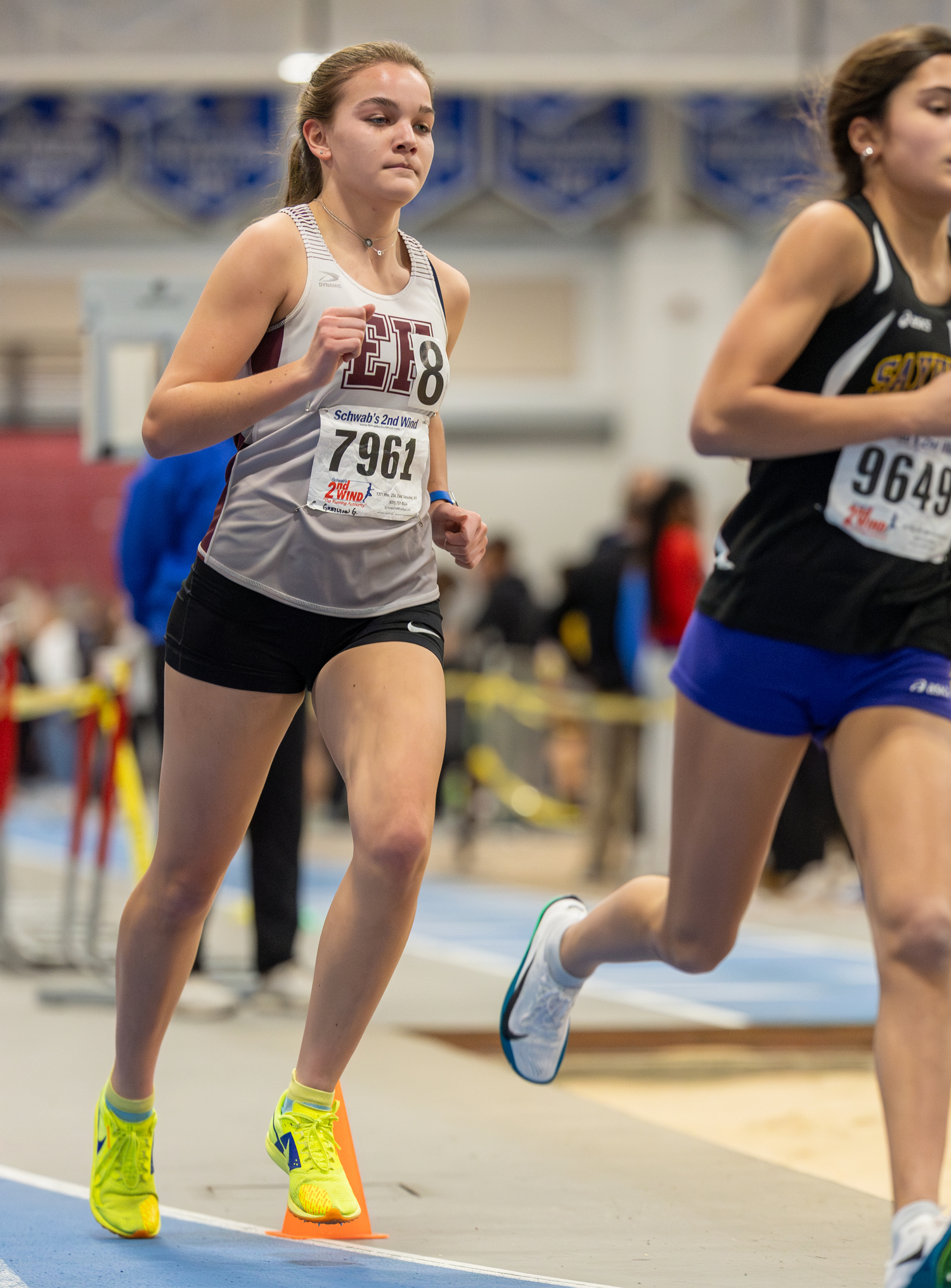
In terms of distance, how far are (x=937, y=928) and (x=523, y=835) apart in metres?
10.2

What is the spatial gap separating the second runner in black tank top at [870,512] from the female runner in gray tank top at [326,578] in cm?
51

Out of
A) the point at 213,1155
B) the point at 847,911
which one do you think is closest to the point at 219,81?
the point at 847,911

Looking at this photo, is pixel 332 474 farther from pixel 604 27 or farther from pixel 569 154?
pixel 569 154

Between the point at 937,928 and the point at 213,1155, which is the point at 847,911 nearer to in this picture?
the point at 213,1155

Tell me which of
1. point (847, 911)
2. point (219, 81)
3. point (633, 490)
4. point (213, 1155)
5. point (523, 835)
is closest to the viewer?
point (213, 1155)

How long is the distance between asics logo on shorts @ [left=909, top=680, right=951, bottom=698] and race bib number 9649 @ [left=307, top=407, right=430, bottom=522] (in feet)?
2.52

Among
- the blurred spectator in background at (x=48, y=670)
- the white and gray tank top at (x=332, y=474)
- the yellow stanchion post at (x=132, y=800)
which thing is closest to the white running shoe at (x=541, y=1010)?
the white and gray tank top at (x=332, y=474)

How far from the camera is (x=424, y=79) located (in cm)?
273

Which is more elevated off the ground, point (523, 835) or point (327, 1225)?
point (327, 1225)

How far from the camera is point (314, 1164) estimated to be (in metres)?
2.63

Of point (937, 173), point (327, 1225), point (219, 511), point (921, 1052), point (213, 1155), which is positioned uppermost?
point (937, 173)

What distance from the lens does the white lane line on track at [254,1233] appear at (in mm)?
2578

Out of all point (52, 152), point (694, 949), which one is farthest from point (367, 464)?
point (52, 152)

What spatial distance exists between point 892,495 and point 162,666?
2.93 metres
